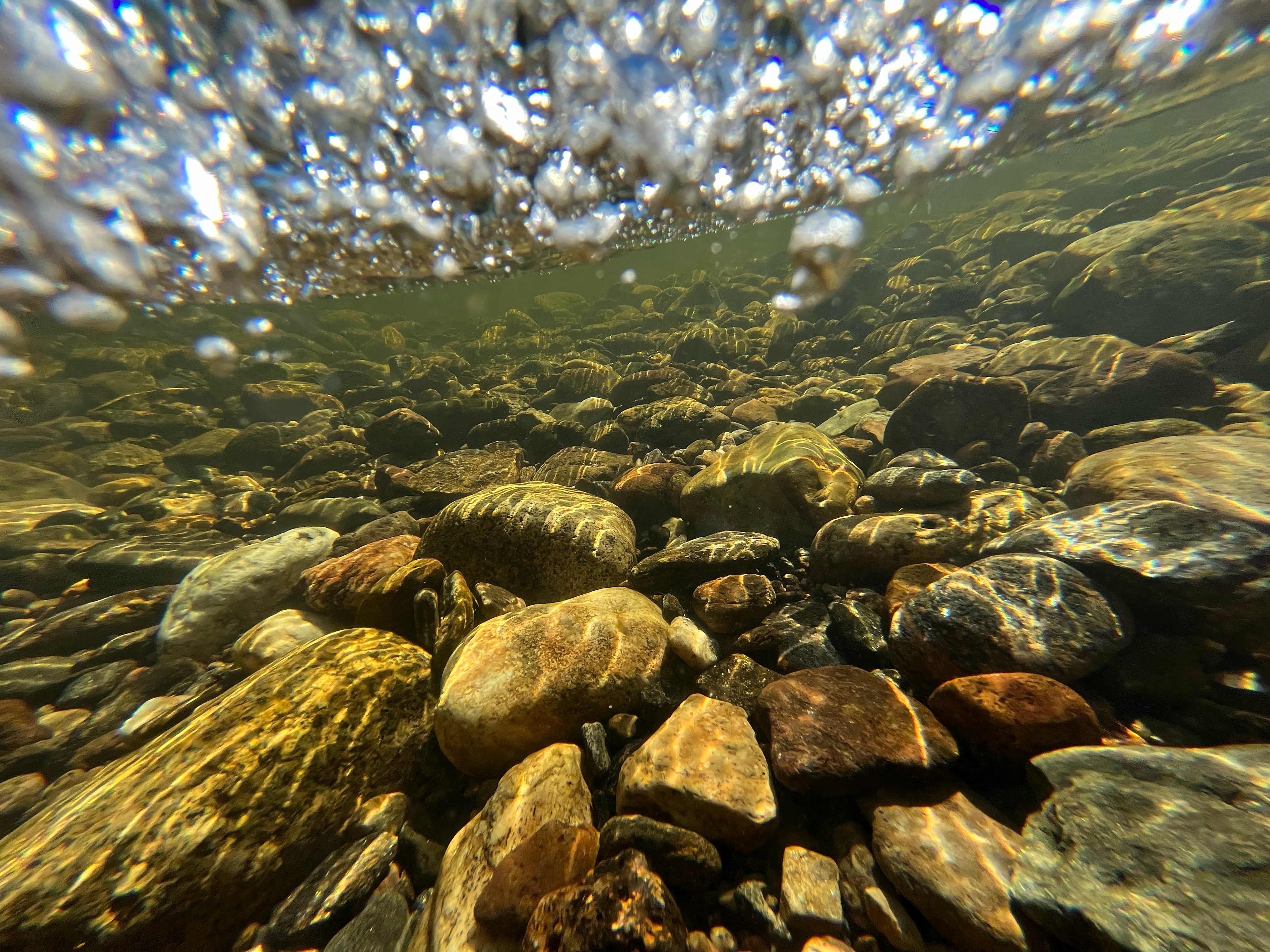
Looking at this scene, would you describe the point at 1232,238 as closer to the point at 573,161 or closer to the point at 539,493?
the point at 573,161

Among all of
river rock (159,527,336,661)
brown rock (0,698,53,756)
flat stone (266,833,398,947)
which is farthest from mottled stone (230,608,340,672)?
flat stone (266,833,398,947)

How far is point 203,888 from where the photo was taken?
2.14 m

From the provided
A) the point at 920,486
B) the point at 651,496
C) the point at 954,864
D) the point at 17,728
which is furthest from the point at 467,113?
the point at 954,864

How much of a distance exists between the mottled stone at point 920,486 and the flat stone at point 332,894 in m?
5.26

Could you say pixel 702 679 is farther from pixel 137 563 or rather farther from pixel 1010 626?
pixel 137 563

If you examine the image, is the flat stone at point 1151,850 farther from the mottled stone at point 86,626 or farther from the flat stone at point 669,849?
the mottled stone at point 86,626

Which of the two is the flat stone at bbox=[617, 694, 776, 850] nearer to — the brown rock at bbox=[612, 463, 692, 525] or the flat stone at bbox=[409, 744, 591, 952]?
the flat stone at bbox=[409, 744, 591, 952]

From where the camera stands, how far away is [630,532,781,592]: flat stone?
12.9ft

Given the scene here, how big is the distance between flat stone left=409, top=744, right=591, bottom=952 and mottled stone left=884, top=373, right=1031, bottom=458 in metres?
6.38

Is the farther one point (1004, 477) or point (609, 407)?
point (609, 407)

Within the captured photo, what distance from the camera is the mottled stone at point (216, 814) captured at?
2.02 metres

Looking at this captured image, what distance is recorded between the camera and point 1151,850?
167cm

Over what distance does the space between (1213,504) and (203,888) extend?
7527 mm

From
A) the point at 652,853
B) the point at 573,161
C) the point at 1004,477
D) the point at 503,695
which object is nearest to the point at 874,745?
the point at 652,853
